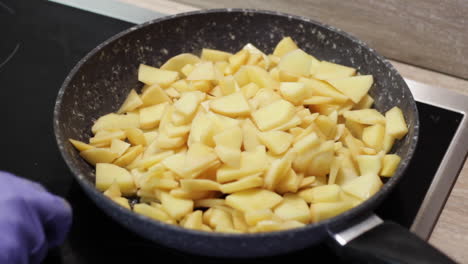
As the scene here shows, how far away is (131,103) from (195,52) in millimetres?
192

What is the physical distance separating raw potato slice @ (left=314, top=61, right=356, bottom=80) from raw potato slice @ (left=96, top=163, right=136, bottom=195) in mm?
368

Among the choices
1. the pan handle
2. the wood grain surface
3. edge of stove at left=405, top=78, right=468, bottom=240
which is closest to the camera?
Result: the pan handle

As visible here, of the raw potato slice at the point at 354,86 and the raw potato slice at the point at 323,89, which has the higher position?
the raw potato slice at the point at 354,86

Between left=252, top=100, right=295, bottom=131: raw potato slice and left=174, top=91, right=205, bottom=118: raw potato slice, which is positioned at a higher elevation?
left=252, top=100, right=295, bottom=131: raw potato slice

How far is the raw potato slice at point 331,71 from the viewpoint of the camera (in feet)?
3.06

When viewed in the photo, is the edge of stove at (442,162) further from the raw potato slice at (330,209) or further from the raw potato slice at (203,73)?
the raw potato slice at (203,73)

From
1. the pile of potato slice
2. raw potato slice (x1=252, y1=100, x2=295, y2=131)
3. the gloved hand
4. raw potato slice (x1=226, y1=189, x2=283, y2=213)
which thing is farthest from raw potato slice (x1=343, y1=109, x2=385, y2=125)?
the gloved hand

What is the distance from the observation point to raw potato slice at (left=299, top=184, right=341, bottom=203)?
0.74 meters

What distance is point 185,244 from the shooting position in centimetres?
67

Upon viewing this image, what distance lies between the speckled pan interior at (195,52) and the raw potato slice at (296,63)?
0.24 ft

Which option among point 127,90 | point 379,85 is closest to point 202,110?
point 127,90

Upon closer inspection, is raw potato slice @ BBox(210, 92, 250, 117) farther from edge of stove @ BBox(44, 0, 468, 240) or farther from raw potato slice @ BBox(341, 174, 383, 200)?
edge of stove @ BBox(44, 0, 468, 240)

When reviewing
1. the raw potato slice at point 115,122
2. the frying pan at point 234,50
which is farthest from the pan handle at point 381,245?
the raw potato slice at point 115,122

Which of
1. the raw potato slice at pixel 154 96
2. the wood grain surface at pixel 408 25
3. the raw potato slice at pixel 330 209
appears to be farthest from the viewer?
the wood grain surface at pixel 408 25
